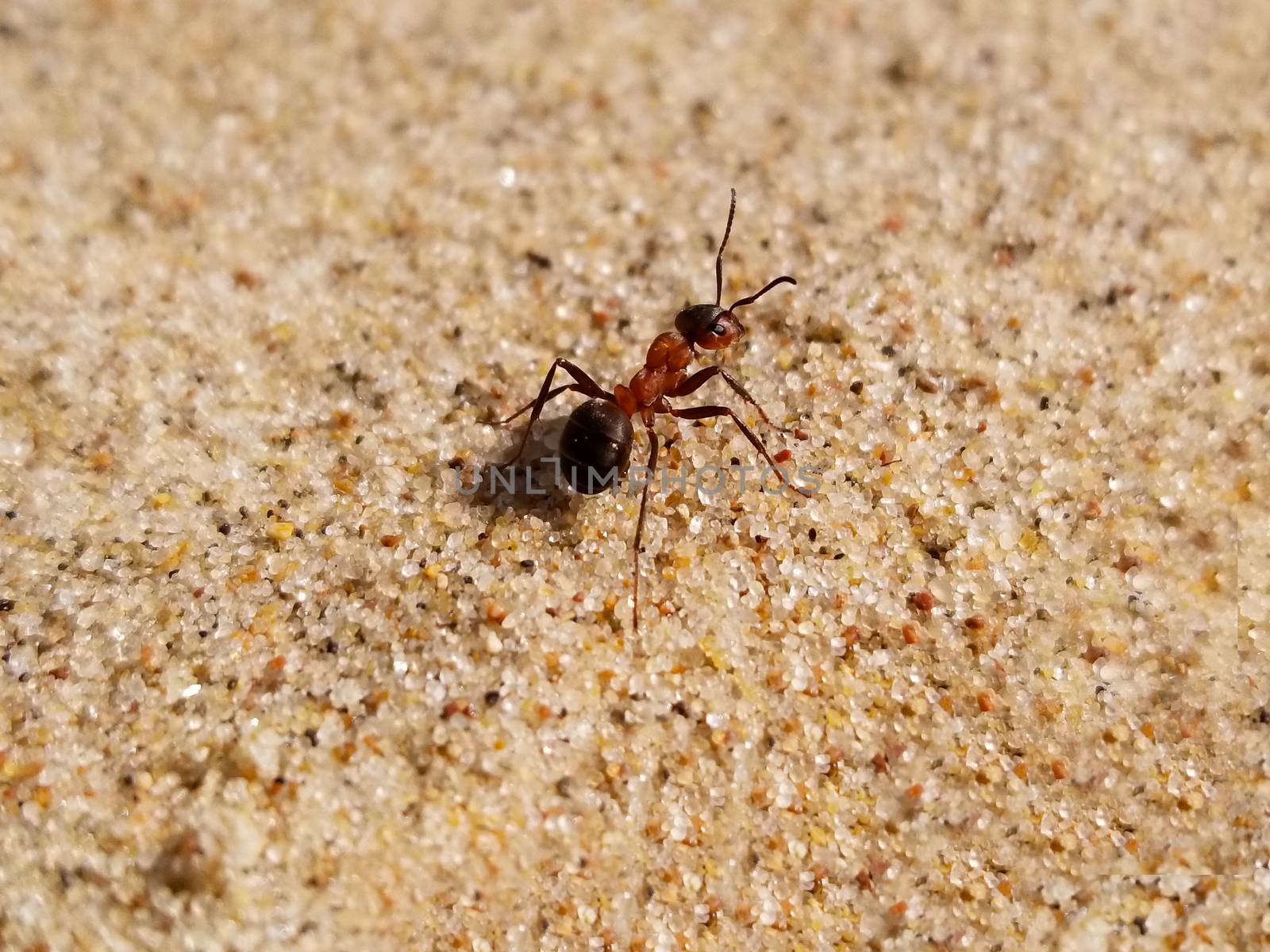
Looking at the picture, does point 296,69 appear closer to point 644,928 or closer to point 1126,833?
point 644,928

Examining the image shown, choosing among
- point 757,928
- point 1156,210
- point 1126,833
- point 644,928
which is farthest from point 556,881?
point 1156,210

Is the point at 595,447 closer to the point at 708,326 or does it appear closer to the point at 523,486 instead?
the point at 523,486

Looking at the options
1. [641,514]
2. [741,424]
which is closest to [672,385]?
[741,424]

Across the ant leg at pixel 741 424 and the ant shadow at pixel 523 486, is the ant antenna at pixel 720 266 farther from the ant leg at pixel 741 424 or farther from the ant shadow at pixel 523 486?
the ant shadow at pixel 523 486

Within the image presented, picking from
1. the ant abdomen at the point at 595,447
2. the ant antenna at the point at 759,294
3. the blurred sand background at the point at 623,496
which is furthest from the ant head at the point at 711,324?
the ant abdomen at the point at 595,447

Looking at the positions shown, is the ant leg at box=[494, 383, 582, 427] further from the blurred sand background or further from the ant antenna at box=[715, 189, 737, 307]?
the ant antenna at box=[715, 189, 737, 307]

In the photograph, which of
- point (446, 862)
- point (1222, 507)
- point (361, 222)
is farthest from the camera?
point (361, 222)
